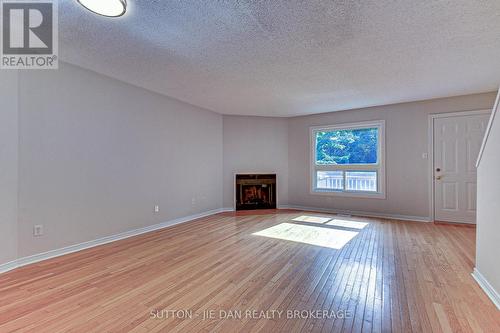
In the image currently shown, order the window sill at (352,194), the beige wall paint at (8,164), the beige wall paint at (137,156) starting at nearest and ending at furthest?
the beige wall paint at (8,164) → the beige wall paint at (137,156) → the window sill at (352,194)

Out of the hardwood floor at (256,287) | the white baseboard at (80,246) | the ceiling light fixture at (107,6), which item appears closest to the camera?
the hardwood floor at (256,287)

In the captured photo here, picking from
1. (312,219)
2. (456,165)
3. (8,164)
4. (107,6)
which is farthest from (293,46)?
(456,165)

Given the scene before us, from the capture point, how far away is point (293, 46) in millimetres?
2539

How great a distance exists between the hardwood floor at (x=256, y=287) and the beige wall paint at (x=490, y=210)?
0.22 m

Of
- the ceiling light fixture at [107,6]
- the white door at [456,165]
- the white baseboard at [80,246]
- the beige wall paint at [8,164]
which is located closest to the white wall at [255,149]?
the white baseboard at [80,246]

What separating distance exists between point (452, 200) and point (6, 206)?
6633 millimetres

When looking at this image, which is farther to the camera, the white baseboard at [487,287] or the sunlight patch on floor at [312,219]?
the sunlight patch on floor at [312,219]

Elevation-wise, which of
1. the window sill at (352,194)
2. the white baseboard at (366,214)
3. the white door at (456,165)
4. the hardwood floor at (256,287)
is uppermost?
the white door at (456,165)

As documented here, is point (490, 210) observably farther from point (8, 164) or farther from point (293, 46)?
point (8, 164)

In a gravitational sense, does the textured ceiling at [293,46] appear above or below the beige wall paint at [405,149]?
above

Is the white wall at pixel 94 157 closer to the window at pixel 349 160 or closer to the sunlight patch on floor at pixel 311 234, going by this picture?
the sunlight patch on floor at pixel 311 234

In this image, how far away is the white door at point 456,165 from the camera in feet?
14.0

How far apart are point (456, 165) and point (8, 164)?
21.8ft

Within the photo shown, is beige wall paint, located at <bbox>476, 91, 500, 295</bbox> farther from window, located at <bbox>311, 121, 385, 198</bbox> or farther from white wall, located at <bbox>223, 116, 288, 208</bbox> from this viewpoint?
white wall, located at <bbox>223, 116, 288, 208</bbox>
